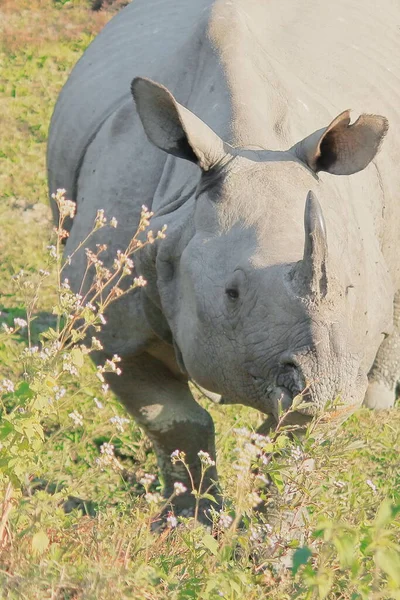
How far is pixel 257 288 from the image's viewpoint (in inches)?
147

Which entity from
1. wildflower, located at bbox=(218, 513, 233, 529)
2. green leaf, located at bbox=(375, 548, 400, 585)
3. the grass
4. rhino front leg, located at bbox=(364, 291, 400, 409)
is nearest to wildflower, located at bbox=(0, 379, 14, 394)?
the grass

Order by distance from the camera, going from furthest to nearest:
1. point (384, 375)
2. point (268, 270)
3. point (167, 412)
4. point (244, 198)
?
point (384, 375)
point (167, 412)
point (244, 198)
point (268, 270)

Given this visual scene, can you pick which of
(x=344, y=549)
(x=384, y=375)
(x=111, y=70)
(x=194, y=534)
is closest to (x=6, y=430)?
(x=194, y=534)

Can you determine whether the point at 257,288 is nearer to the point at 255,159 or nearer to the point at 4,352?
the point at 255,159

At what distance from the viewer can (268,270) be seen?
3.70 metres

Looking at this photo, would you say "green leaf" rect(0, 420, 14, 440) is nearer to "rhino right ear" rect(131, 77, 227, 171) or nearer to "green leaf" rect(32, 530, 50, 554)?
"green leaf" rect(32, 530, 50, 554)

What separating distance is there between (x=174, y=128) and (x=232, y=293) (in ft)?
2.51

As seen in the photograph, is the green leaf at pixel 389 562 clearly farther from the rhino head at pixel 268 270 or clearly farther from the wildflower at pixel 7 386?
the wildflower at pixel 7 386

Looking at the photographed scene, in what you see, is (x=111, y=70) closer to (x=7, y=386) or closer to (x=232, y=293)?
(x=232, y=293)

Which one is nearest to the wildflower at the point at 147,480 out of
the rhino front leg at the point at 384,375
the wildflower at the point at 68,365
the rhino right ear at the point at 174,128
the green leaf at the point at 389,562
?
the wildflower at the point at 68,365

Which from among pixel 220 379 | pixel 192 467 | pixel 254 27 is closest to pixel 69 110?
pixel 254 27

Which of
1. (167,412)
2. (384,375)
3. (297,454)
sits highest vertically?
(297,454)

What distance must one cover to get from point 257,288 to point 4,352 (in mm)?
3752

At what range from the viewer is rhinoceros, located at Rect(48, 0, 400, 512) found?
3.67 meters
